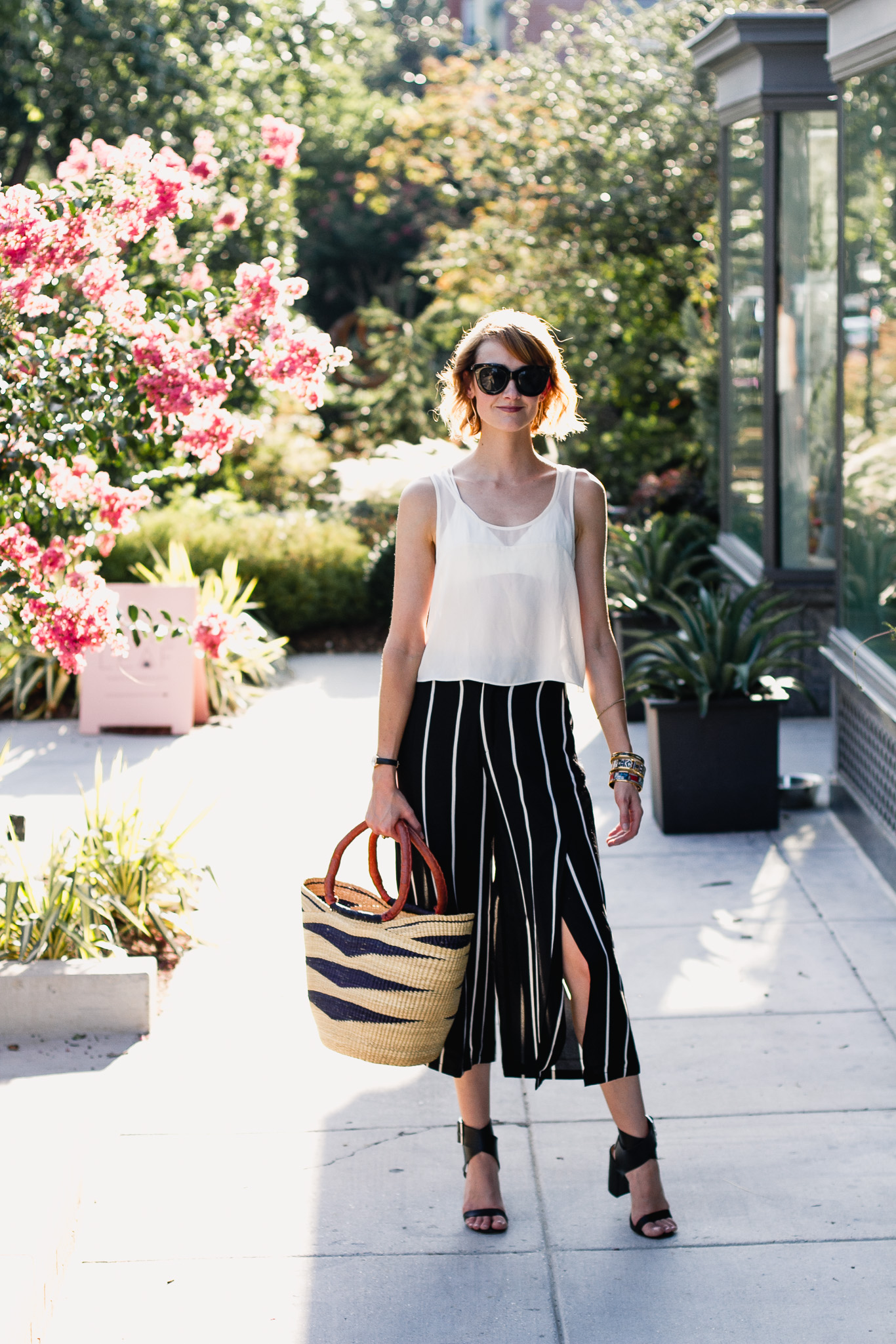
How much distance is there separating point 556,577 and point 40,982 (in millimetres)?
2019

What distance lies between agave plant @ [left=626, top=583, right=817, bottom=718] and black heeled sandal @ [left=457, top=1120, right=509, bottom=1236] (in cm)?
282

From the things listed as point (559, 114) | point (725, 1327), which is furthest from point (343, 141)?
point (725, 1327)

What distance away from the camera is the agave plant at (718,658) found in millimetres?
5695

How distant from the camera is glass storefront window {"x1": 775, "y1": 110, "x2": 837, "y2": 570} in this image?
7270 mm

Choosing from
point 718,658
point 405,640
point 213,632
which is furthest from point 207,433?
point 718,658

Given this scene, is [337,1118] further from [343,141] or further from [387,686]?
[343,141]

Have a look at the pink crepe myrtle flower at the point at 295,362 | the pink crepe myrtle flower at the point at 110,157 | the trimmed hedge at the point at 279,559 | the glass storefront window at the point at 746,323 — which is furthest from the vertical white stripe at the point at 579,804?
the trimmed hedge at the point at 279,559

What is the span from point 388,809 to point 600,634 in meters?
0.56

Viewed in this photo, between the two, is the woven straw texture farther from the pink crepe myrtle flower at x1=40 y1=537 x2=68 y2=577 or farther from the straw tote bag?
the pink crepe myrtle flower at x1=40 y1=537 x2=68 y2=577

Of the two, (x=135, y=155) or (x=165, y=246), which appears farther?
(x=165, y=246)

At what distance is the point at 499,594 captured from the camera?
2.83m

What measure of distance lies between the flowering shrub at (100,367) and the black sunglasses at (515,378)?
4.36 feet

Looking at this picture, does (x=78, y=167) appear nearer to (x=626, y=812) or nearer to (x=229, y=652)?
(x=626, y=812)

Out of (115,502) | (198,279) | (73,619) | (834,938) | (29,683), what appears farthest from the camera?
(29,683)
